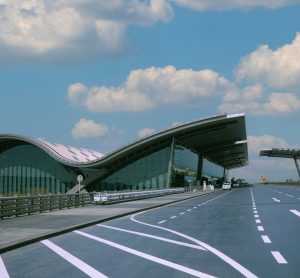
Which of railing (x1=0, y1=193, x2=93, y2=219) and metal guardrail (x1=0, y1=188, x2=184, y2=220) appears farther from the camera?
metal guardrail (x1=0, y1=188, x2=184, y2=220)

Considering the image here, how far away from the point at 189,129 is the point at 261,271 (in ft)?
227

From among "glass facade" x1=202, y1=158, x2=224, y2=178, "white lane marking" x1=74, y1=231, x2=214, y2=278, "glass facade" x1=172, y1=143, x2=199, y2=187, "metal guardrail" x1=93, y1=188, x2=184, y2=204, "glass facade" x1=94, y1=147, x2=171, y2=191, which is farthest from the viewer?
"glass facade" x1=202, y1=158, x2=224, y2=178

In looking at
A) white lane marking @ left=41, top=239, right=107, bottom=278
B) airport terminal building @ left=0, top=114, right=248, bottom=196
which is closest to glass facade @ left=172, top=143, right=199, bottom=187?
airport terminal building @ left=0, top=114, right=248, bottom=196

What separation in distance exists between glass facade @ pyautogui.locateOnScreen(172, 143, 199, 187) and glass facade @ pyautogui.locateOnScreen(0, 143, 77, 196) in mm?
16891

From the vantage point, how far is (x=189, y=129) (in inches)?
3056

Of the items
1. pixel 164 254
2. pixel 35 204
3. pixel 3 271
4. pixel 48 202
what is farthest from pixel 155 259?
pixel 48 202

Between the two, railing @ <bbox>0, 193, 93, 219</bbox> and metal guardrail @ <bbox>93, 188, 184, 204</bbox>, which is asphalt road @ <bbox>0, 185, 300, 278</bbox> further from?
metal guardrail @ <bbox>93, 188, 184, 204</bbox>

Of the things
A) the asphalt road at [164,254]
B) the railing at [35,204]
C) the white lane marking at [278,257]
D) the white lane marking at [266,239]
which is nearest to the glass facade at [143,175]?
the railing at [35,204]

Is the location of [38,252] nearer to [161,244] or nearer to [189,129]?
[161,244]

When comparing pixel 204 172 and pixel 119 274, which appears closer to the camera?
pixel 119 274

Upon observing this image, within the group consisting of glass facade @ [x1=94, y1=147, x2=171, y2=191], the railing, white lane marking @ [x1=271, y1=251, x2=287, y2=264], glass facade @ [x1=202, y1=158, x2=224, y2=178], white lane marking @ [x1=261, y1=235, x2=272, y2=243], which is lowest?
white lane marking @ [x1=271, y1=251, x2=287, y2=264]

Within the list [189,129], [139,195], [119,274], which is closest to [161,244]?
[119,274]

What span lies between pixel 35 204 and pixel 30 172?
67154 millimetres

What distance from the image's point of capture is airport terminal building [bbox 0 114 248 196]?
263 feet
